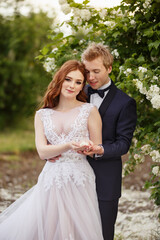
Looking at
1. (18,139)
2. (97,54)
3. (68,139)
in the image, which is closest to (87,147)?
(68,139)

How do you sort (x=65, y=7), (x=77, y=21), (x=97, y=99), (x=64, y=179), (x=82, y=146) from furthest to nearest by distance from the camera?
(x=77, y=21) < (x=65, y=7) < (x=97, y=99) < (x=64, y=179) < (x=82, y=146)

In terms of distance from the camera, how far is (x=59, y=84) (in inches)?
115

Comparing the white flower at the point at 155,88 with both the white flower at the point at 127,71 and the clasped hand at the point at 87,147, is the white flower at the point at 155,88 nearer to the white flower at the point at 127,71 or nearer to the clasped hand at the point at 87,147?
the white flower at the point at 127,71

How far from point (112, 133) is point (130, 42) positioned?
1.45m

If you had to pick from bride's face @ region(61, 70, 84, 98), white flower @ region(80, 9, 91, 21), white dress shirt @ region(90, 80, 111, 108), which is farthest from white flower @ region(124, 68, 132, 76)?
white flower @ region(80, 9, 91, 21)

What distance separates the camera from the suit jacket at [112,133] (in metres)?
2.90

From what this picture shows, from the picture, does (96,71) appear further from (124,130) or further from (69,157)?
(69,157)

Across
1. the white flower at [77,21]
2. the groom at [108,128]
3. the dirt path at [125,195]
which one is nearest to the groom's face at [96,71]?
the groom at [108,128]

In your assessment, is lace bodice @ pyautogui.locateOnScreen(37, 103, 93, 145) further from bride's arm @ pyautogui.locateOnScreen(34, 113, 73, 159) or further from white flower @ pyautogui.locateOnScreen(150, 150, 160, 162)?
white flower @ pyautogui.locateOnScreen(150, 150, 160, 162)

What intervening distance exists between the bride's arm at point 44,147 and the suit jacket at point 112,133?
0.38m

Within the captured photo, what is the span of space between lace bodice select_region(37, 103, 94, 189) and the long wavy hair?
17 centimetres

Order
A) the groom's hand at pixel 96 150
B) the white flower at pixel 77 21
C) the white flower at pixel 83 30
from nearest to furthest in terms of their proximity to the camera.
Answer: the groom's hand at pixel 96 150
the white flower at pixel 77 21
the white flower at pixel 83 30

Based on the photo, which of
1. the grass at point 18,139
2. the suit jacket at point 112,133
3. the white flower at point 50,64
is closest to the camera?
the suit jacket at point 112,133

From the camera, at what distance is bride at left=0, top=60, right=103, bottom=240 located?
2.69 meters
